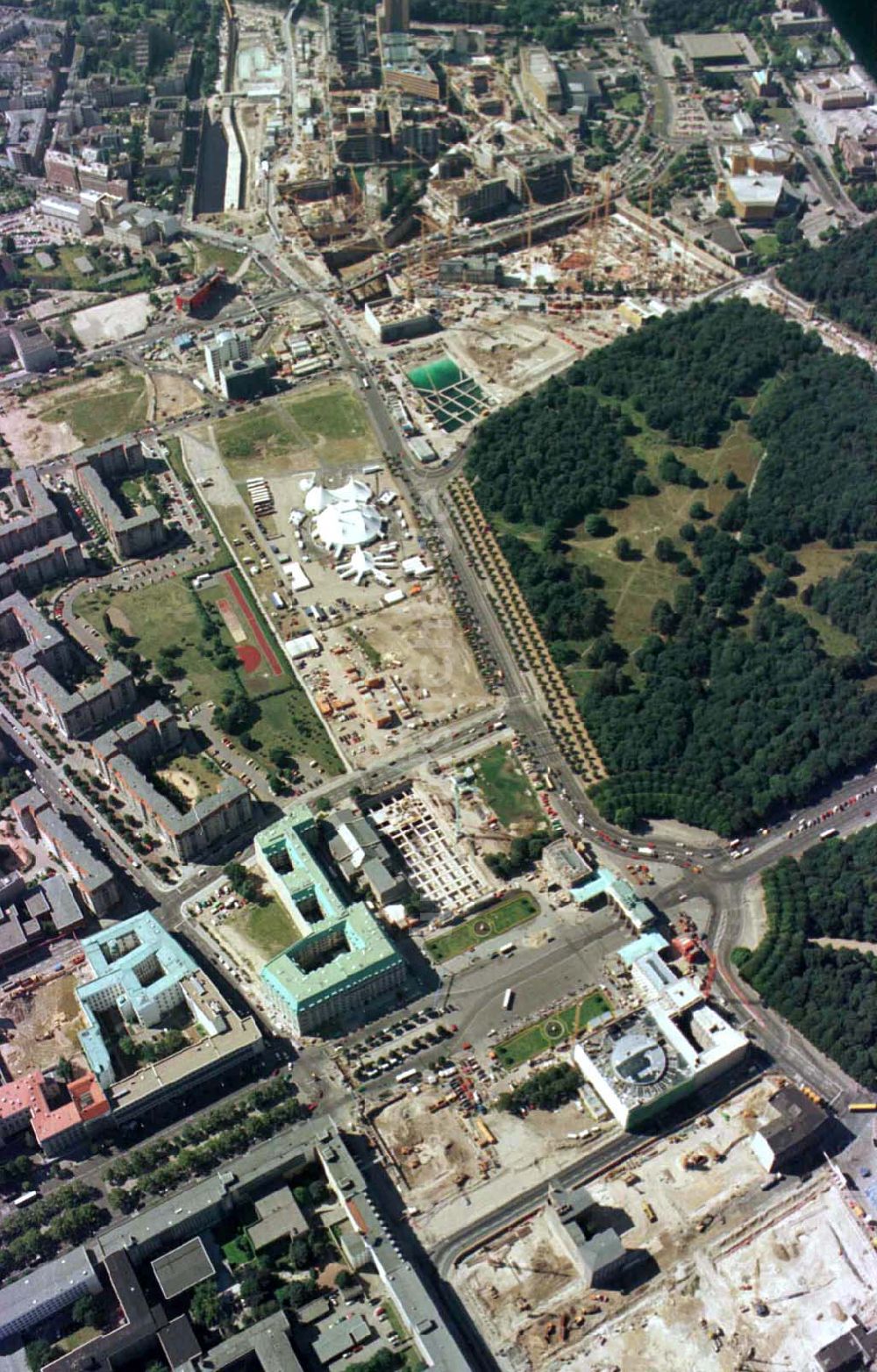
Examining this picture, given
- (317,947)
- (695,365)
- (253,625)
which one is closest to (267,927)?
(317,947)

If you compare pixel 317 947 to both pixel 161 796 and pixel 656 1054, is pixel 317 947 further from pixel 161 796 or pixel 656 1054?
pixel 656 1054

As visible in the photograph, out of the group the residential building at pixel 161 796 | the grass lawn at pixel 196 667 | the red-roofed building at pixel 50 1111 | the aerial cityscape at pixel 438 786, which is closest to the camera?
the aerial cityscape at pixel 438 786

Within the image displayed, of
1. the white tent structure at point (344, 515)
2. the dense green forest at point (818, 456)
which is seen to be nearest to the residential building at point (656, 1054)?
the dense green forest at point (818, 456)

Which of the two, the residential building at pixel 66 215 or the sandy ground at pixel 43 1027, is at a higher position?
the residential building at pixel 66 215

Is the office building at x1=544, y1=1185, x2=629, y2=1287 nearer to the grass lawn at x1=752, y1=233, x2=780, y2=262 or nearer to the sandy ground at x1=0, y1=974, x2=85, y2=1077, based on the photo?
the sandy ground at x1=0, y1=974, x2=85, y2=1077

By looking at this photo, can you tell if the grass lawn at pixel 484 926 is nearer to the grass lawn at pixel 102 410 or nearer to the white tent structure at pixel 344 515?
the white tent structure at pixel 344 515

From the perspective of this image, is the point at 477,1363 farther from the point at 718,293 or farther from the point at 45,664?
the point at 718,293

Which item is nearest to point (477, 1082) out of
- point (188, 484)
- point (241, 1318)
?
point (241, 1318)

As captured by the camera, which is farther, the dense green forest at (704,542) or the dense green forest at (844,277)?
the dense green forest at (844,277)

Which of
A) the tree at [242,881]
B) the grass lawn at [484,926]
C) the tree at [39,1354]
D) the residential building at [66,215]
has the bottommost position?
the tree at [39,1354]
